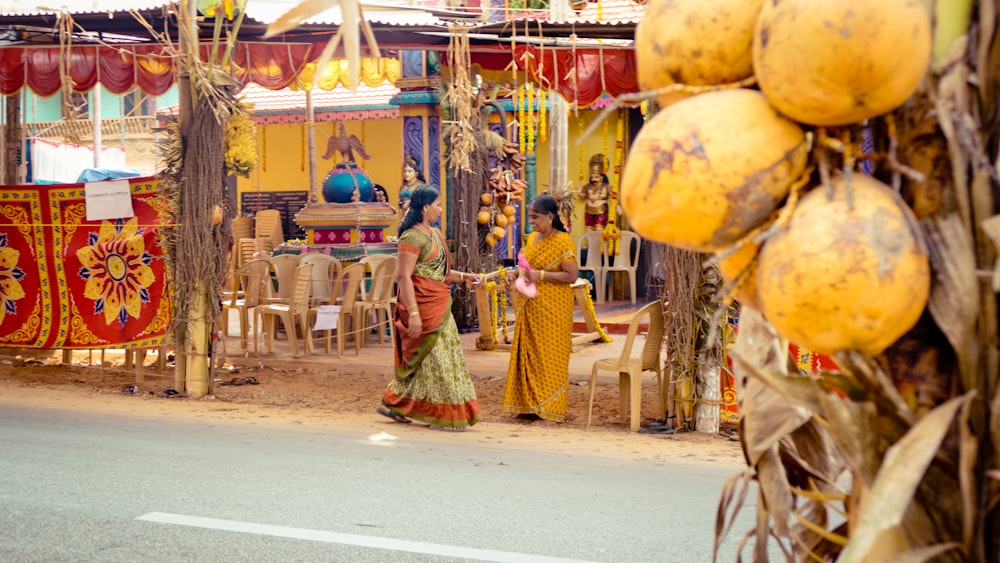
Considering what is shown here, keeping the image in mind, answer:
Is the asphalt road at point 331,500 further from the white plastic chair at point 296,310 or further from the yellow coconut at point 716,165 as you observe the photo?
the white plastic chair at point 296,310

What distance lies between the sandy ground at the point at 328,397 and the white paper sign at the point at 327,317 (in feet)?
1.53

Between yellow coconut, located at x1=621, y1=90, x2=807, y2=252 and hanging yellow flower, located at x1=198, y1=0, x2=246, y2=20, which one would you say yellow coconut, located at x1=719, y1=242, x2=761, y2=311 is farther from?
hanging yellow flower, located at x1=198, y1=0, x2=246, y2=20

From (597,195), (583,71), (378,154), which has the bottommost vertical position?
(597,195)

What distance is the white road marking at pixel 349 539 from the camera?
14.9 ft

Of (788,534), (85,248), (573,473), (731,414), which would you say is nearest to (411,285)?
(573,473)

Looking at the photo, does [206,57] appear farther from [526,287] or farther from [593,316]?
[593,316]

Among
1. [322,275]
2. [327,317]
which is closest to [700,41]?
[327,317]

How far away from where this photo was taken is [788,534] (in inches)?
57.1

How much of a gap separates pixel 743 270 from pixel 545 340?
6.98 meters

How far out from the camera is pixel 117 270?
985 cm

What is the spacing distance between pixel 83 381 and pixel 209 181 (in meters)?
2.78

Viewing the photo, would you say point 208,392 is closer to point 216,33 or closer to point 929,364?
point 216,33

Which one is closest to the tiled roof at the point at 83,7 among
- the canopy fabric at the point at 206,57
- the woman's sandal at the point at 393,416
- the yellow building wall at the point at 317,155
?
the canopy fabric at the point at 206,57

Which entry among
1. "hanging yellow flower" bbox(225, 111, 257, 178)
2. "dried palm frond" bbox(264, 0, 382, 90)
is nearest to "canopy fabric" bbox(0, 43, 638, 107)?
"hanging yellow flower" bbox(225, 111, 257, 178)
